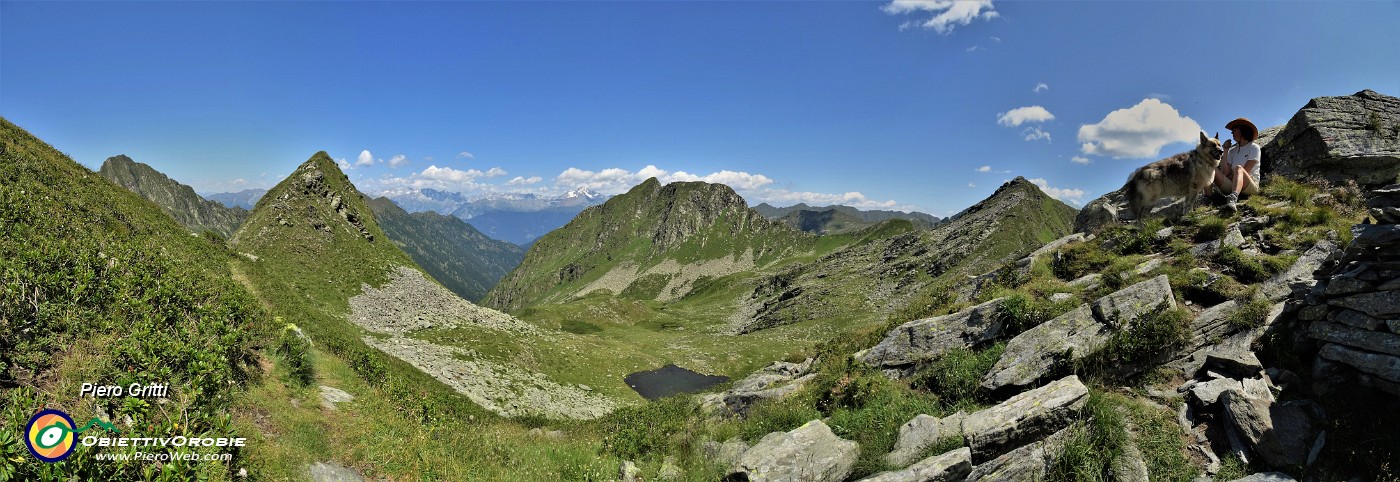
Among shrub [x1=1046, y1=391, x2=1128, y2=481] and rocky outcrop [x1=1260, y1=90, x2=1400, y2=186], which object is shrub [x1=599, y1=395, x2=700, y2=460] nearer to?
shrub [x1=1046, y1=391, x2=1128, y2=481]

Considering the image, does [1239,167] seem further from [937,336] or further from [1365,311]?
[937,336]

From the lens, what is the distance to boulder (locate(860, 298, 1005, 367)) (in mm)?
15250

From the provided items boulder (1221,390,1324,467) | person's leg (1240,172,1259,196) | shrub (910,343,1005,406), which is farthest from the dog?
boulder (1221,390,1324,467)

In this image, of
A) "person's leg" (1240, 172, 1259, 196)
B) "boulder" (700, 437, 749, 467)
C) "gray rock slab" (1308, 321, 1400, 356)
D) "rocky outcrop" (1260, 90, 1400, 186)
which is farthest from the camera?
"person's leg" (1240, 172, 1259, 196)

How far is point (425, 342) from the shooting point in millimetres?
40531

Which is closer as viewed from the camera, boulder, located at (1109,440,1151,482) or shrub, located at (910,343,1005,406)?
boulder, located at (1109,440,1151,482)

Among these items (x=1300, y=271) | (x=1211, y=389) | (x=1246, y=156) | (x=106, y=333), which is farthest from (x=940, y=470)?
(x=1246, y=156)

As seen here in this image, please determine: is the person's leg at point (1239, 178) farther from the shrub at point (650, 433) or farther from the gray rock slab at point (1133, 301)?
the shrub at point (650, 433)

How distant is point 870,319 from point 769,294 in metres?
70.4

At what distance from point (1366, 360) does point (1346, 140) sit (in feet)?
47.1

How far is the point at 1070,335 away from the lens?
40.6 feet

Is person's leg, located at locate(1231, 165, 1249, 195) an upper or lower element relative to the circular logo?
upper

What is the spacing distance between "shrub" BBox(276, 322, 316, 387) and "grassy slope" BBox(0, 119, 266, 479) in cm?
72

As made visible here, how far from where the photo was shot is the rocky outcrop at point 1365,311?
8.30 meters
